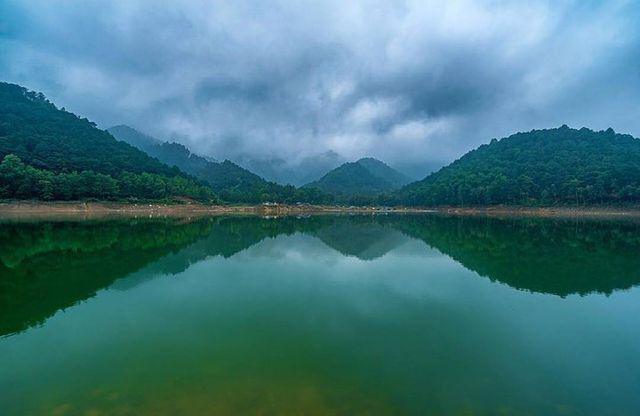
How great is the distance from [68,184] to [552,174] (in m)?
107

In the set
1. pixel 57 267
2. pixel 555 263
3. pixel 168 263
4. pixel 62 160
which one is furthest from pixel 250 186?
pixel 555 263

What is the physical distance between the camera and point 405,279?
14.1 m

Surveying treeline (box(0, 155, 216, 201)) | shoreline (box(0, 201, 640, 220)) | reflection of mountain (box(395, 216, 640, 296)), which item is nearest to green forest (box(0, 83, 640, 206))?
treeline (box(0, 155, 216, 201))

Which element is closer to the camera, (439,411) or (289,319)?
(439,411)

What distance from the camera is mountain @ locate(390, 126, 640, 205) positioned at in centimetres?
7650

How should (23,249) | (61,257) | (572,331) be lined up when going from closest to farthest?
(572,331), (61,257), (23,249)

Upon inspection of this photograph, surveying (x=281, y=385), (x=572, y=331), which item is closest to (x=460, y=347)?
(x=572, y=331)

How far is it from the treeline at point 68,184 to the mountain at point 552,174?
78.0 m

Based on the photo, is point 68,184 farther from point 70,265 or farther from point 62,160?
point 70,265

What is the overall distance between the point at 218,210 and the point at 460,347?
275 feet

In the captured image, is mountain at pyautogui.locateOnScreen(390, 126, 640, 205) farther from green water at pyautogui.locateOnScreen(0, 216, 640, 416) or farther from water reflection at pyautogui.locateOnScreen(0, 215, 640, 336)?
green water at pyautogui.locateOnScreen(0, 216, 640, 416)

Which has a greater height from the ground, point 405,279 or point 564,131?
point 564,131

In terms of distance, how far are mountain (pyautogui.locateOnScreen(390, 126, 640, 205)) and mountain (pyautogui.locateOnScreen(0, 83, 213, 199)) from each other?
69935 millimetres

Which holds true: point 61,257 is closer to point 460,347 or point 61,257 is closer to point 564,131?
point 460,347
